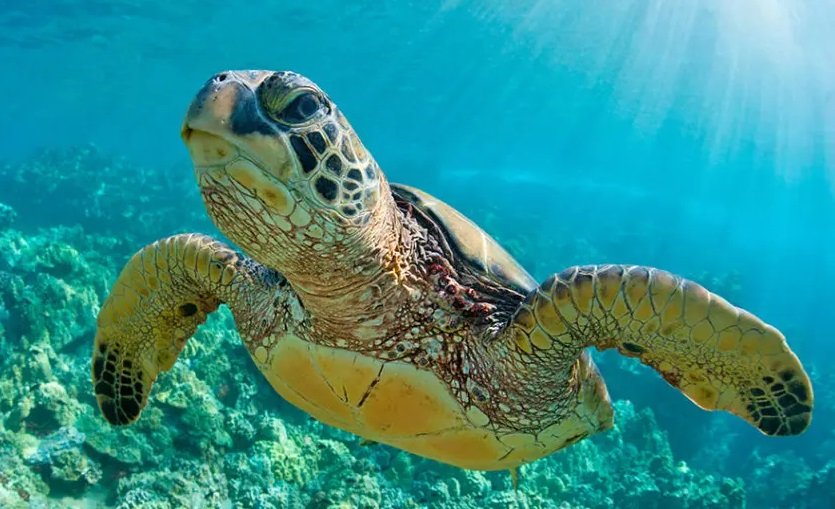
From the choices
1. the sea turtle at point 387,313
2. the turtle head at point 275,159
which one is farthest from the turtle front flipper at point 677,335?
the turtle head at point 275,159

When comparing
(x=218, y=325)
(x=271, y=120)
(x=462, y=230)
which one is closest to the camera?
(x=271, y=120)

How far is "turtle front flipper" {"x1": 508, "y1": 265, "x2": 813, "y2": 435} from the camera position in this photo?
2.09m

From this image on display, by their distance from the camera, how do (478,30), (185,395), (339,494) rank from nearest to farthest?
(339,494) → (185,395) → (478,30)

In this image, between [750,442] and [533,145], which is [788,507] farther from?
[533,145]

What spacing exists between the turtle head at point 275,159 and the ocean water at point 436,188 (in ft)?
12.0

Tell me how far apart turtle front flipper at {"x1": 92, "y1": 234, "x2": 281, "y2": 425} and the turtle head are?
111 centimetres

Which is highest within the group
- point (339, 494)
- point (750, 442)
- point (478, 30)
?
point (478, 30)

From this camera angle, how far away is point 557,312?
7.23 ft

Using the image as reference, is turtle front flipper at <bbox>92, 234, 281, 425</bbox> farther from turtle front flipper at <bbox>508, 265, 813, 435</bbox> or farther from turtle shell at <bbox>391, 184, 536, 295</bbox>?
turtle front flipper at <bbox>508, 265, 813, 435</bbox>

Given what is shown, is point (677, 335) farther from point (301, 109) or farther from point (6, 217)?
point (6, 217)

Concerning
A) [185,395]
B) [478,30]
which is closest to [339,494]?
[185,395]

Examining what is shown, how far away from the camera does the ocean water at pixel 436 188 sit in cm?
537

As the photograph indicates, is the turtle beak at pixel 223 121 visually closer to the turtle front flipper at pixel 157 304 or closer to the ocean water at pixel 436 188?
the turtle front flipper at pixel 157 304

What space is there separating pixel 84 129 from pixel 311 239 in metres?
80.0
